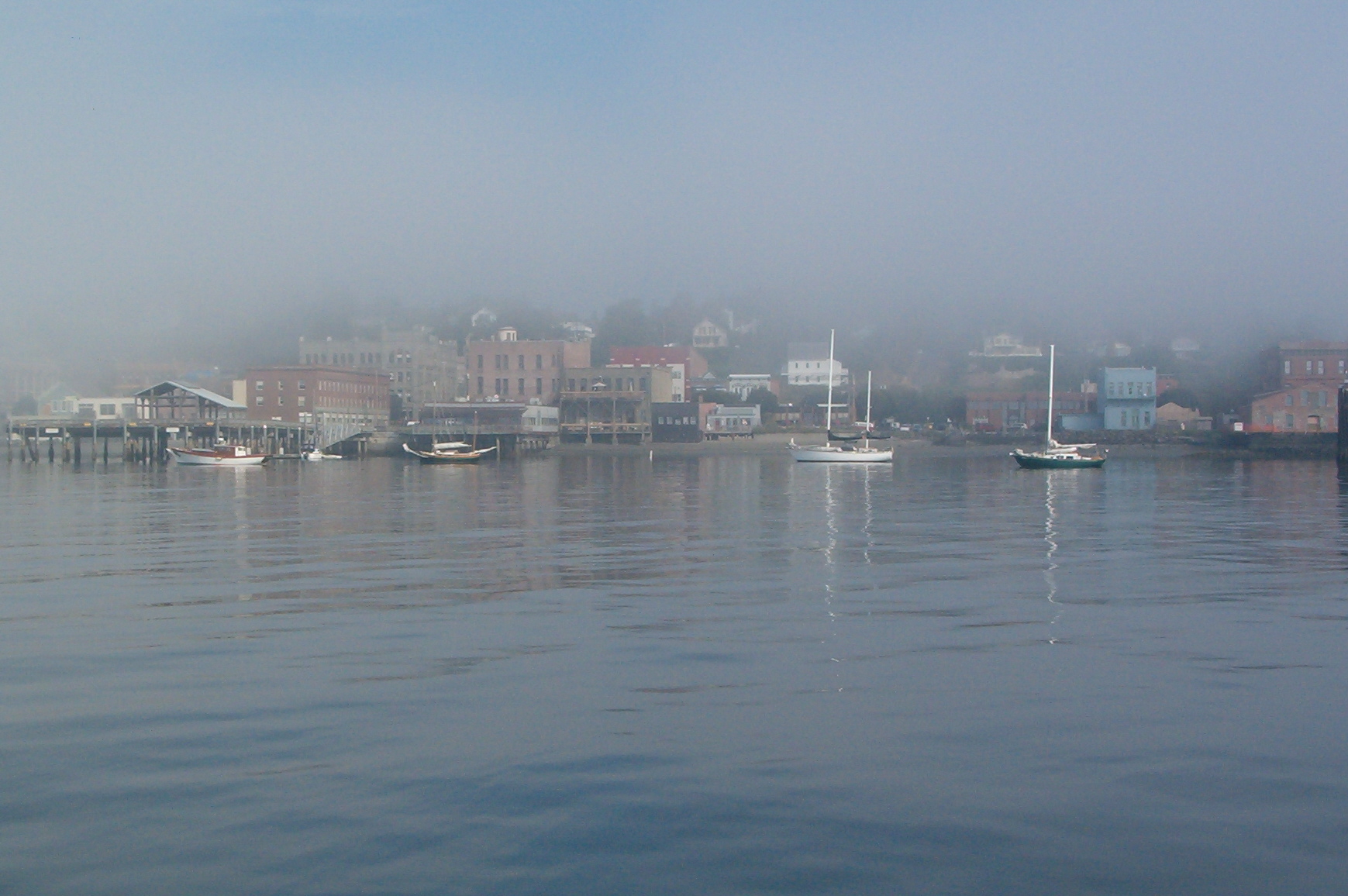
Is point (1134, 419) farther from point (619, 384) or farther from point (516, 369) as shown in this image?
point (516, 369)

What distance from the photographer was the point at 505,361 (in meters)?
140

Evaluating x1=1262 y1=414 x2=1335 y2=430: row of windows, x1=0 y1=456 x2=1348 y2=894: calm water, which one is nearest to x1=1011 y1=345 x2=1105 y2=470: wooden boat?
x1=0 y1=456 x2=1348 y2=894: calm water

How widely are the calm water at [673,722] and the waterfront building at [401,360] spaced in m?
124

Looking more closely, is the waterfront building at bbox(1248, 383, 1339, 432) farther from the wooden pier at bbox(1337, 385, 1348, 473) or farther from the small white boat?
the small white boat

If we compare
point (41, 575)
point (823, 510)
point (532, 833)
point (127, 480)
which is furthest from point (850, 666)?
point (127, 480)

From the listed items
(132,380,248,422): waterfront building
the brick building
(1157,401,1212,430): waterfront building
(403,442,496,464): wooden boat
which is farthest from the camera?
(1157,401,1212,430): waterfront building

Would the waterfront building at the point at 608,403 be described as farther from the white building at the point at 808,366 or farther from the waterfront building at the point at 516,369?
the white building at the point at 808,366

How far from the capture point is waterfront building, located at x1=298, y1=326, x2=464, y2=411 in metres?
144

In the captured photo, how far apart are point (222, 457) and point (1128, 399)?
295ft

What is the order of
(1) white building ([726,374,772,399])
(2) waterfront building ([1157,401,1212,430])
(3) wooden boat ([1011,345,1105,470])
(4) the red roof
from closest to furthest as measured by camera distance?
(3) wooden boat ([1011,345,1105,470]), (2) waterfront building ([1157,401,1212,430]), (4) the red roof, (1) white building ([726,374,772,399])

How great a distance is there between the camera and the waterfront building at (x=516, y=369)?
13900 cm

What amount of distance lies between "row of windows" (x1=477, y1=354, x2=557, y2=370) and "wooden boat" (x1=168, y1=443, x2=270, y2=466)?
202 ft

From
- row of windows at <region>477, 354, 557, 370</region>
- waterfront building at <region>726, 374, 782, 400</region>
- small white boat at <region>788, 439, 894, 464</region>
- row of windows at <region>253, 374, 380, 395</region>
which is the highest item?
row of windows at <region>477, 354, 557, 370</region>

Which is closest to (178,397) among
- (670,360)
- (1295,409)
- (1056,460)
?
(1056,460)
